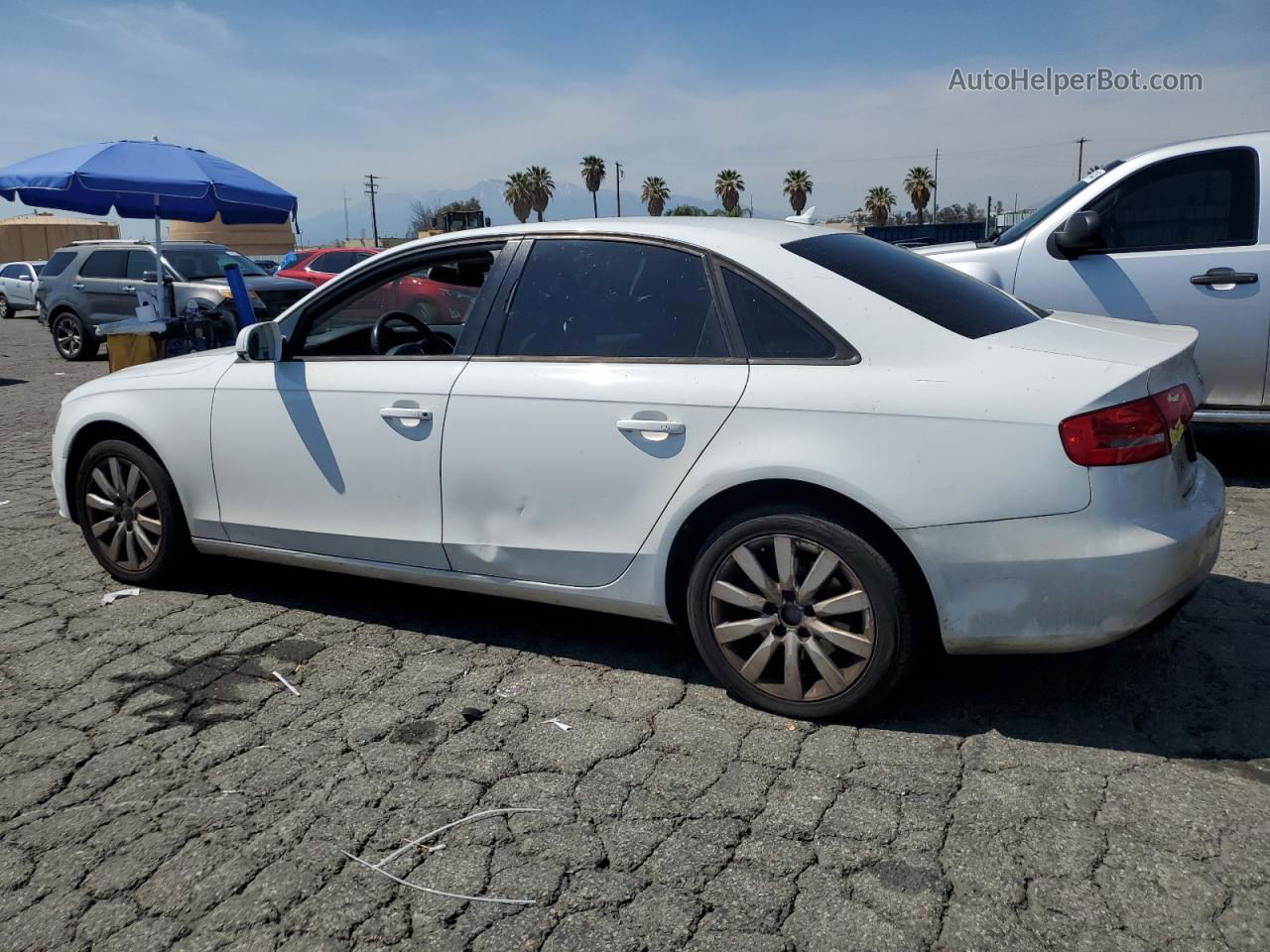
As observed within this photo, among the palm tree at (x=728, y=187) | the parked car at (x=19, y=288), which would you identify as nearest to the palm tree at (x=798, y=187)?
the palm tree at (x=728, y=187)

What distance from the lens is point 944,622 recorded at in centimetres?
306

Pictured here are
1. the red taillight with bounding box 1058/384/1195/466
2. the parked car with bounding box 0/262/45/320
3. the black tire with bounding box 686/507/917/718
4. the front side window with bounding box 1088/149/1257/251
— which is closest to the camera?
the red taillight with bounding box 1058/384/1195/466

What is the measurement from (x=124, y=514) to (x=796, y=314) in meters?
3.21

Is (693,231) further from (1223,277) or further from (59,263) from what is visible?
(59,263)

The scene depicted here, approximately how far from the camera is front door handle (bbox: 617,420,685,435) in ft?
10.9

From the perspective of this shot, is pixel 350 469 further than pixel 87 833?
Yes

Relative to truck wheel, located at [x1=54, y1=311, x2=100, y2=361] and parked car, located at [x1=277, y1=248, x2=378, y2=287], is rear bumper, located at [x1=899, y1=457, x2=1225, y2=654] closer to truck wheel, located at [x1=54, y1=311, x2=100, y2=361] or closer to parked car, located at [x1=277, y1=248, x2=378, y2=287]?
truck wheel, located at [x1=54, y1=311, x2=100, y2=361]

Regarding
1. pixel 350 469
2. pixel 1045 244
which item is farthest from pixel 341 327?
pixel 1045 244

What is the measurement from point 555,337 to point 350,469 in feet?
3.22

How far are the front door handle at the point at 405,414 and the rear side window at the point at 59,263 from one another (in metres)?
14.5

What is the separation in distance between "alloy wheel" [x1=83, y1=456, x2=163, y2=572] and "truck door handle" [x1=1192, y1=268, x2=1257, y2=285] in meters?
5.51

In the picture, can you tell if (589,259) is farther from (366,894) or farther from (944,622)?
(366,894)

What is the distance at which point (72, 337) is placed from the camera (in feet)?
51.2

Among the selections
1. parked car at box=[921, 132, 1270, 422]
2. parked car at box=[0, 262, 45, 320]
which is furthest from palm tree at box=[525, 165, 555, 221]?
parked car at box=[921, 132, 1270, 422]
